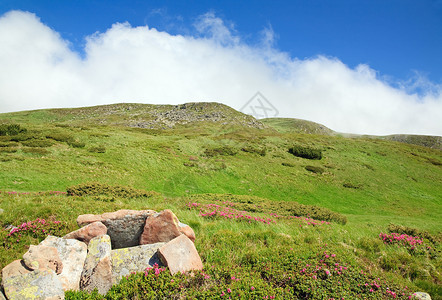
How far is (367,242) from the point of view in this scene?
28.5 feet

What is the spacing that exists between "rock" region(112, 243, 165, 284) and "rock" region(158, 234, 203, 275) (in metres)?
0.41

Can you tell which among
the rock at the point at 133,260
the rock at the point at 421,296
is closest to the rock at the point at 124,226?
the rock at the point at 133,260

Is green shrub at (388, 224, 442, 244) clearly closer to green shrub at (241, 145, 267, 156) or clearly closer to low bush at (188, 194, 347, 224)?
low bush at (188, 194, 347, 224)

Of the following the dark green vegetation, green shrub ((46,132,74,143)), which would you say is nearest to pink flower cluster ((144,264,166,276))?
the dark green vegetation

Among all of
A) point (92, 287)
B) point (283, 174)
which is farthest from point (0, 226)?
point (283, 174)

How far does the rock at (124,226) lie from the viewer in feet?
23.7

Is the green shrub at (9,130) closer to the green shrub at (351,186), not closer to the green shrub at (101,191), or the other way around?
the green shrub at (101,191)

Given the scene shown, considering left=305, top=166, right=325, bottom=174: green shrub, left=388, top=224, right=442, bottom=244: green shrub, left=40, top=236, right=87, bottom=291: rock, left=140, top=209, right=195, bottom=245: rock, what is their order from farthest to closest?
left=305, top=166, right=325, bottom=174: green shrub < left=388, top=224, right=442, bottom=244: green shrub < left=140, top=209, right=195, bottom=245: rock < left=40, top=236, right=87, bottom=291: rock

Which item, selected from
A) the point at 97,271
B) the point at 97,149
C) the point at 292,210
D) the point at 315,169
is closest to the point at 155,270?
the point at 97,271

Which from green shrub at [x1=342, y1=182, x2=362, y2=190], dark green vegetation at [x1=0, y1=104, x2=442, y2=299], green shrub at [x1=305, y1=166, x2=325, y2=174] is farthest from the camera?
green shrub at [x1=305, y1=166, x2=325, y2=174]

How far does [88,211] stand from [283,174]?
2976cm

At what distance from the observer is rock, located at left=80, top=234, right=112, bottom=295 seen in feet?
17.4

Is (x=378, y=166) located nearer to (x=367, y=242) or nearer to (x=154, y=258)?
(x=367, y=242)

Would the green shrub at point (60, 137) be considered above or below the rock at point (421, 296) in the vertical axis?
above
